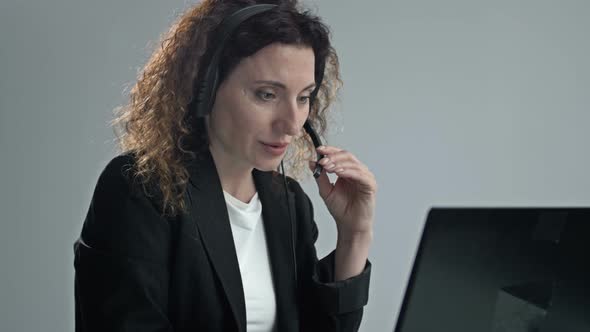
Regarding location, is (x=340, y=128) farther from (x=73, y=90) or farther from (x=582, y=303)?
(x=582, y=303)

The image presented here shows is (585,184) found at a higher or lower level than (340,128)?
lower

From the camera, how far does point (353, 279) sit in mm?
1214

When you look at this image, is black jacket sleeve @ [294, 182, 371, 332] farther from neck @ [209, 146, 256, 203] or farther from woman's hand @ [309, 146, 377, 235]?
neck @ [209, 146, 256, 203]

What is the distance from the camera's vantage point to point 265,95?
3.78 ft

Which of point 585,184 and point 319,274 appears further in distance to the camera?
A: point 585,184

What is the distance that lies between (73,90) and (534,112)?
155 cm

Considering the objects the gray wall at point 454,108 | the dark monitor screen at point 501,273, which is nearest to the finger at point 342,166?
the dark monitor screen at point 501,273

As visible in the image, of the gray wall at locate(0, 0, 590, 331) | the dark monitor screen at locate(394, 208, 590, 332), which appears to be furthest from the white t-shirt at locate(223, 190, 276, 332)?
the gray wall at locate(0, 0, 590, 331)

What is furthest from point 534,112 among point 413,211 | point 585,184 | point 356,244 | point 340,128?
point 356,244

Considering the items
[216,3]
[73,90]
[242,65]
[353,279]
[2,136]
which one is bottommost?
[353,279]

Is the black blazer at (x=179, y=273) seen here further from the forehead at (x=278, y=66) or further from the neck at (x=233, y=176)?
the forehead at (x=278, y=66)

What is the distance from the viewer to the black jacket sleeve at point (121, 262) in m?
1.05

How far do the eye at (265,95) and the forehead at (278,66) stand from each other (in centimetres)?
3

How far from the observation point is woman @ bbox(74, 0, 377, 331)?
1.10 metres
